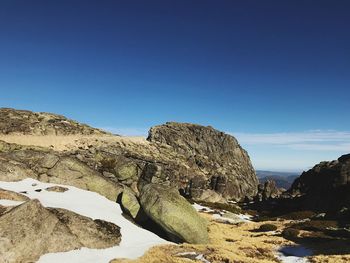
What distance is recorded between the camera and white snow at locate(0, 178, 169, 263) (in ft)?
73.8

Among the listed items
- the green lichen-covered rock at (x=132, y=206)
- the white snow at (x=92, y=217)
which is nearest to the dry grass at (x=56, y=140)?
the white snow at (x=92, y=217)

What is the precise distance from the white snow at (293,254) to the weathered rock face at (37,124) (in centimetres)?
7595

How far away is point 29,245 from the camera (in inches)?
835

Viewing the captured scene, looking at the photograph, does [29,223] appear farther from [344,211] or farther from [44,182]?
[344,211]

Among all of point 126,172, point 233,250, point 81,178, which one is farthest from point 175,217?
point 126,172

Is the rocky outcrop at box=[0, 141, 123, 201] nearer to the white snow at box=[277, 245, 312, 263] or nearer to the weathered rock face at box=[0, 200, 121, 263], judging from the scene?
the weathered rock face at box=[0, 200, 121, 263]

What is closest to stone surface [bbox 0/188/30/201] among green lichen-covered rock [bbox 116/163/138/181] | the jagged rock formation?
the jagged rock formation

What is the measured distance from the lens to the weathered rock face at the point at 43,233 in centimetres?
2067

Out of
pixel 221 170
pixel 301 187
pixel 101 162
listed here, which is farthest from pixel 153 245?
pixel 221 170

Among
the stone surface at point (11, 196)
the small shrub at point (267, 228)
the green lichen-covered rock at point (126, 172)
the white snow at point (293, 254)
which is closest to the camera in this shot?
the white snow at point (293, 254)

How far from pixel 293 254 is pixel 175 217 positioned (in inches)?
392

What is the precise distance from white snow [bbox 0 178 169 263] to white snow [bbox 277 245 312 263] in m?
9.33

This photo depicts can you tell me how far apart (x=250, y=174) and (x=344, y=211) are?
126 meters

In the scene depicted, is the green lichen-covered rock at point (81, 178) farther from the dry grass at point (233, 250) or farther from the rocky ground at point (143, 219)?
the dry grass at point (233, 250)
